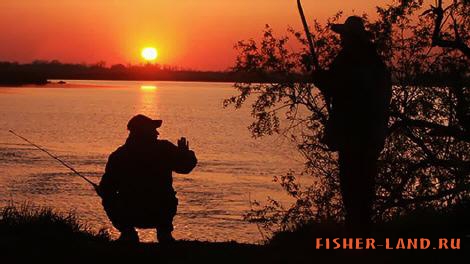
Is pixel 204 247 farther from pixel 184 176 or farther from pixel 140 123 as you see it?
pixel 184 176

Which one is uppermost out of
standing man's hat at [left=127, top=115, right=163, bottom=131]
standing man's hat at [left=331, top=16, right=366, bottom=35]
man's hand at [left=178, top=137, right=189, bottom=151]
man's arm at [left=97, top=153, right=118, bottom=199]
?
standing man's hat at [left=331, top=16, right=366, bottom=35]

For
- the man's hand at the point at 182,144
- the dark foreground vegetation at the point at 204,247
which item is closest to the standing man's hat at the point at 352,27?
the dark foreground vegetation at the point at 204,247

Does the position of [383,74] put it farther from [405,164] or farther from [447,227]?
[405,164]

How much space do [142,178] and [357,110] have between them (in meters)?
2.57

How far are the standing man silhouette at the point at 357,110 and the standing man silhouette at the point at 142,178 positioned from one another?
Answer: 1.93 m

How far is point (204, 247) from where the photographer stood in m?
8.36

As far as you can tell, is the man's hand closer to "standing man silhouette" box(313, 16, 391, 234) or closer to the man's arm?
the man's arm

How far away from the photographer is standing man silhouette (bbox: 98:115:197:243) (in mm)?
8367

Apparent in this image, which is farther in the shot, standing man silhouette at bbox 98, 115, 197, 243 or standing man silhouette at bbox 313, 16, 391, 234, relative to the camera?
standing man silhouette at bbox 98, 115, 197, 243

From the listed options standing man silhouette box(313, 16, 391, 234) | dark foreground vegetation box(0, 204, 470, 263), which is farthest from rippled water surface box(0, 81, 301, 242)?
standing man silhouette box(313, 16, 391, 234)

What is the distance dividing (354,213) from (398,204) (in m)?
9.33

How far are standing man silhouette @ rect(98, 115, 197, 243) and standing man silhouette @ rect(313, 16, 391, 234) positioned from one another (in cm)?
193

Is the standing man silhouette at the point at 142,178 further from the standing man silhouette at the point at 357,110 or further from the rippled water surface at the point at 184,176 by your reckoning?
the rippled water surface at the point at 184,176

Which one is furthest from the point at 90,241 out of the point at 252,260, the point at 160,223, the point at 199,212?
the point at 199,212
